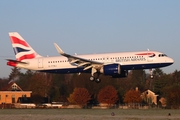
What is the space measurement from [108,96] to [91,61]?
109ft

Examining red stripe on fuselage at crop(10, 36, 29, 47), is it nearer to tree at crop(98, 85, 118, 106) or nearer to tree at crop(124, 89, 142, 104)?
tree at crop(98, 85, 118, 106)

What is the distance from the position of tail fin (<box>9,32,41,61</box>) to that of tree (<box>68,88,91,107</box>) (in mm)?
23089

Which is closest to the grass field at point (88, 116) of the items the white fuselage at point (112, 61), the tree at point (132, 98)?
the white fuselage at point (112, 61)

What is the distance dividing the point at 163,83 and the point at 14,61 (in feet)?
161

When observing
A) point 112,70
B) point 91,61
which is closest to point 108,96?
point 91,61

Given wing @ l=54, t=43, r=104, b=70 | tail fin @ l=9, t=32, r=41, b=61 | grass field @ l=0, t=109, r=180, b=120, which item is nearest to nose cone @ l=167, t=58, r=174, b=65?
grass field @ l=0, t=109, r=180, b=120

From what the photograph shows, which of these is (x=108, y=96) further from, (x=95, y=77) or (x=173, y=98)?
(x=95, y=77)

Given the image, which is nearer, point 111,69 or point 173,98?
point 111,69

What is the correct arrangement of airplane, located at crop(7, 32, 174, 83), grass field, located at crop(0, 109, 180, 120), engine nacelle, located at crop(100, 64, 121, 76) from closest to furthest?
grass field, located at crop(0, 109, 180, 120)
airplane, located at crop(7, 32, 174, 83)
engine nacelle, located at crop(100, 64, 121, 76)

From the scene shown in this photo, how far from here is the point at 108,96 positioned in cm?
9244

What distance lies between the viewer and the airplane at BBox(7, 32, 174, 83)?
192 ft

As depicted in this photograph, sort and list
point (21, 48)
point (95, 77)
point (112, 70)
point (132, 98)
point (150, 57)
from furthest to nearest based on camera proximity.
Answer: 1. point (132, 98)
2. point (21, 48)
3. point (95, 77)
4. point (112, 70)
5. point (150, 57)

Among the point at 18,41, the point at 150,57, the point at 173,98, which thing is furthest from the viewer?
the point at 173,98

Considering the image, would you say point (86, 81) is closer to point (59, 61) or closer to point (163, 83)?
point (163, 83)
